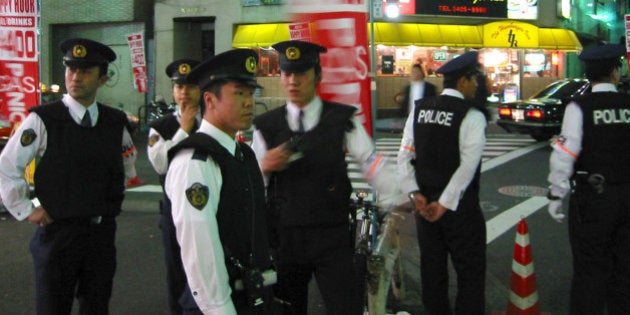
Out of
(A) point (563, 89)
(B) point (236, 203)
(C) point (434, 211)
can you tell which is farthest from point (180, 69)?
(A) point (563, 89)

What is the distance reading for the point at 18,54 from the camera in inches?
328

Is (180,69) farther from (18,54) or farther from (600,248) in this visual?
(18,54)

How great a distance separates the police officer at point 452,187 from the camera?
12.9 feet

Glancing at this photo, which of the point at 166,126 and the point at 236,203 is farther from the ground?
the point at 166,126

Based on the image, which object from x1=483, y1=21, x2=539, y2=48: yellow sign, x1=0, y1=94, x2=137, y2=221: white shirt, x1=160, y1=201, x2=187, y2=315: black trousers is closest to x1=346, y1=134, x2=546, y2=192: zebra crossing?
x1=483, y1=21, x2=539, y2=48: yellow sign

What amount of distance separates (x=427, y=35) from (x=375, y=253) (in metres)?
19.4

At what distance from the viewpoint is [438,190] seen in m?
4.04

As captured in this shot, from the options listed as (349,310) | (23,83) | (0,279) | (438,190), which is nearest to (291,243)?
(349,310)

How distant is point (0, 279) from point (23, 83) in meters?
3.42

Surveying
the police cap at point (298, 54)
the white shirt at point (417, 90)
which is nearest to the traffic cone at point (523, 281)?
the police cap at point (298, 54)

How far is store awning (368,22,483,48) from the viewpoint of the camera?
72.3ft

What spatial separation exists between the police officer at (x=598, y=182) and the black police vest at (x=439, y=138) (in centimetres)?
66

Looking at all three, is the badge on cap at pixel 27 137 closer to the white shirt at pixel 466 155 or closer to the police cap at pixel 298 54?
the police cap at pixel 298 54

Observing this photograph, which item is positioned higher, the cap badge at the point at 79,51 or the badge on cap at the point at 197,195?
the cap badge at the point at 79,51
